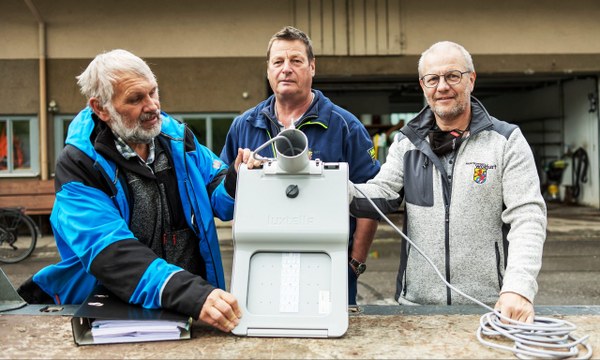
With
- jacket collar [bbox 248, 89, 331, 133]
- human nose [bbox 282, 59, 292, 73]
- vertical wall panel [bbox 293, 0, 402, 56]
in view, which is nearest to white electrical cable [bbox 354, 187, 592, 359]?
jacket collar [bbox 248, 89, 331, 133]

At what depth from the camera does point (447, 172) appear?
2254 millimetres

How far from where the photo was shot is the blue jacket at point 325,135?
2.88m

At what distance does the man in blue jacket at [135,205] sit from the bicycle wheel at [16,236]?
6.26m

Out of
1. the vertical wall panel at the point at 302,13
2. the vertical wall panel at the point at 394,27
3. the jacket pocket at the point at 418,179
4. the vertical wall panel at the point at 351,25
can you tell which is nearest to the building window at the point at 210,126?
the vertical wall panel at the point at 302,13

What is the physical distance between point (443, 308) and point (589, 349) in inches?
20.8

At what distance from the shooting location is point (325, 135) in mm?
2898

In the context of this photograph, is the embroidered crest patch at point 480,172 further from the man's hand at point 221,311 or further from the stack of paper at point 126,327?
the stack of paper at point 126,327

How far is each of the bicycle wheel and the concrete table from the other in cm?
654

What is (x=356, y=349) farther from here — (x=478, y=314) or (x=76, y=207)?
(x=76, y=207)

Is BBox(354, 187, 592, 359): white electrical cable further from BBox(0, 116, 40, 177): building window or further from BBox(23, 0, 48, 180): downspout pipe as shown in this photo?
BBox(0, 116, 40, 177): building window

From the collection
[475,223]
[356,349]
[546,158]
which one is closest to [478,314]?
[475,223]

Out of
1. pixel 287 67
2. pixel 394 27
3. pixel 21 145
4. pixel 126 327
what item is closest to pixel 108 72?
pixel 126 327

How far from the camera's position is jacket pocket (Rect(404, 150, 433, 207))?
2260 millimetres

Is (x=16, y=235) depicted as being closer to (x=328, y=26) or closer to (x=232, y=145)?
(x=328, y=26)
